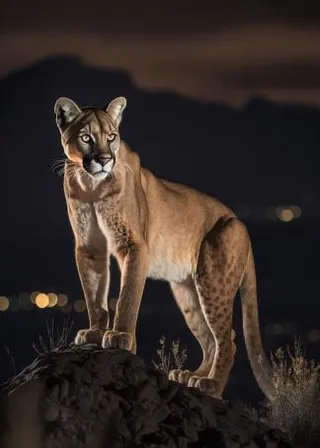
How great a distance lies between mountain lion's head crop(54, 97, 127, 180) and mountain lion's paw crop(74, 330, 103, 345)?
3.21ft

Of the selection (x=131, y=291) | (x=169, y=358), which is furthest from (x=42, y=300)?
(x=131, y=291)

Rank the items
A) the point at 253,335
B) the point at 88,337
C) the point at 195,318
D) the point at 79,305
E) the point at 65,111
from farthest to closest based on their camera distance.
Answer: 1. the point at 79,305
2. the point at 253,335
3. the point at 195,318
4. the point at 65,111
5. the point at 88,337

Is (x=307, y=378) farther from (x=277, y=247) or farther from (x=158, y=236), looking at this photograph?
(x=277, y=247)

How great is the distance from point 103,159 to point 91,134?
197 mm

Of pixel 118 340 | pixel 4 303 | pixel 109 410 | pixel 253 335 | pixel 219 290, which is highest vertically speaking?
pixel 4 303

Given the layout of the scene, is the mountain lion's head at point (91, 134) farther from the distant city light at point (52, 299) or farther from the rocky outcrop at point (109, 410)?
the distant city light at point (52, 299)

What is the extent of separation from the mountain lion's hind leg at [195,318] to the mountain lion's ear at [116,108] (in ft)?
4.46

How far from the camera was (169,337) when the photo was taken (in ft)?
66.1

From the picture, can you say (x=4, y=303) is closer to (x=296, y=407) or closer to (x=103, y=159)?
(x=296, y=407)

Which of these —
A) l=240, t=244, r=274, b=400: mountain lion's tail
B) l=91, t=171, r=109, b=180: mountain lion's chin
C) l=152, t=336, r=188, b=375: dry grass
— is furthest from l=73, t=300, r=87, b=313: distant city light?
l=91, t=171, r=109, b=180: mountain lion's chin

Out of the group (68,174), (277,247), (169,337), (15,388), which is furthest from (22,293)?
(15,388)

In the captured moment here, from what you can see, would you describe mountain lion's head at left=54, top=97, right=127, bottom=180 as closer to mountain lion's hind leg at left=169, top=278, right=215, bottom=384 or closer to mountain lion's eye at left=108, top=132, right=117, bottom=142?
mountain lion's eye at left=108, top=132, right=117, bottom=142

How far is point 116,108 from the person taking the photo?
9.07 meters

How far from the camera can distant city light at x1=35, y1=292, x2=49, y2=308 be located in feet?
66.9
